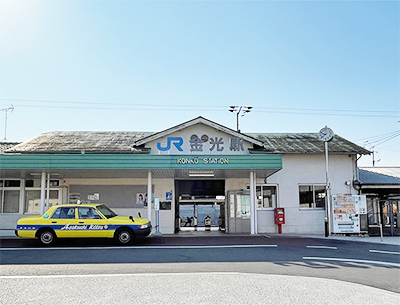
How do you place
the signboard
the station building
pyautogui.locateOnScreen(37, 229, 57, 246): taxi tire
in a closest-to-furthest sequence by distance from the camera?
1. pyautogui.locateOnScreen(37, 229, 57, 246): taxi tire
2. the signboard
3. the station building

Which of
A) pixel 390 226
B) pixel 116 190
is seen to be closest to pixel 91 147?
pixel 116 190

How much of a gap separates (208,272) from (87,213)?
6.93m

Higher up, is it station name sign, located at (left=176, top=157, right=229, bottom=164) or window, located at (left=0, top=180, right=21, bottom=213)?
station name sign, located at (left=176, top=157, right=229, bottom=164)

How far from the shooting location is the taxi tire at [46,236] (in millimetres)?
14219

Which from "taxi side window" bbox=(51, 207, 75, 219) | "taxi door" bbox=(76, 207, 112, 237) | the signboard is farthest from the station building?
"taxi door" bbox=(76, 207, 112, 237)

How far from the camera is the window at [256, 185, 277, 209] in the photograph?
20016 mm

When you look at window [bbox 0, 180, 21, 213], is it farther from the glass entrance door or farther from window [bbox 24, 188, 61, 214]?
the glass entrance door

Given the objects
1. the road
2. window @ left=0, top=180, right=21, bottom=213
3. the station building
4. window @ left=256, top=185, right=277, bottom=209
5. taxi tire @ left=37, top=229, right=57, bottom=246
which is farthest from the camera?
window @ left=256, top=185, right=277, bottom=209

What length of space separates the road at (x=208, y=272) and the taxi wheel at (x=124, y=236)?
1.68 ft

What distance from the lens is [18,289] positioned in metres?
7.60

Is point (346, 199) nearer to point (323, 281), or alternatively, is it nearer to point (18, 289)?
point (323, 281)

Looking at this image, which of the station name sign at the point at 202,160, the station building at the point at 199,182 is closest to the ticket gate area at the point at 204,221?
the station building at the point at 199,182

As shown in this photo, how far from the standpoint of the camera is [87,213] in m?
14.4

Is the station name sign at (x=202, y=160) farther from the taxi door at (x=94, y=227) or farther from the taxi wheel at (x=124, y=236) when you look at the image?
the taxi door at (x=94, y=227)
